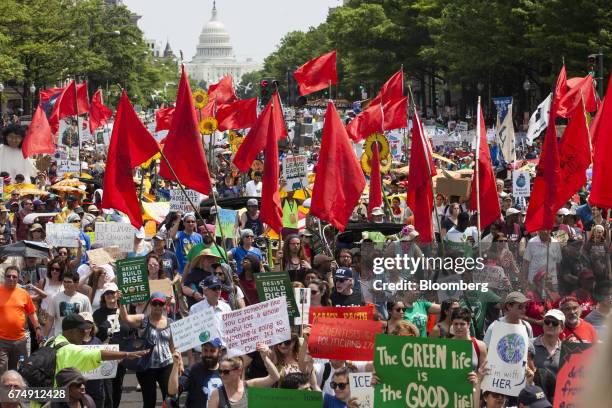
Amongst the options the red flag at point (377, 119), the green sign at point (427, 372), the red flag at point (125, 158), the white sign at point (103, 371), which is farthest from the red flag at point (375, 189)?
the green sign at point (427, 372)

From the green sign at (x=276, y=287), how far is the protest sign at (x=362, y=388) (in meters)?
2.01

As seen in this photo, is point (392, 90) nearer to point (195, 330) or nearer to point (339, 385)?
point (195, 330)

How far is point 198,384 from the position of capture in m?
8.52

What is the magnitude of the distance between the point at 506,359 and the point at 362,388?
2.90 ft

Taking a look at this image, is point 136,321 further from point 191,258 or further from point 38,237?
point 38,237

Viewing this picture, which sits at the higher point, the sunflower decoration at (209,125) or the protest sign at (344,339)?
the sunflower decoration at (209,125)

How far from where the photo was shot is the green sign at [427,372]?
6961 millimetres

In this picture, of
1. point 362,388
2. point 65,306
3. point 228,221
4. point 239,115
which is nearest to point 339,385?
point 362,388

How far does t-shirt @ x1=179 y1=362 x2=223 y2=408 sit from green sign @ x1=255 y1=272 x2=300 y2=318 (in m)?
1.30

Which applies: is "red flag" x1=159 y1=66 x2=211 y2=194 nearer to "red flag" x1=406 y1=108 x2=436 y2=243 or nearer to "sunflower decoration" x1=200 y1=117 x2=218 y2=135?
"red flag" x1=406 y1=108 x2=436 y2=243

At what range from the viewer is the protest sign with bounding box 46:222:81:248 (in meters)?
14.3

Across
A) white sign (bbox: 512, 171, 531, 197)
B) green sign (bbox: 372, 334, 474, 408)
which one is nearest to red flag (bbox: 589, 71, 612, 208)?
green sign (bbox: 372, 334, 474, 408)

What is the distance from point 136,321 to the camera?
10.4m

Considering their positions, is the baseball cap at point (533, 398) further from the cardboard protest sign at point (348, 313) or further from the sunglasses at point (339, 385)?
the cardboard protest sign at point (348, 313)
